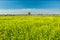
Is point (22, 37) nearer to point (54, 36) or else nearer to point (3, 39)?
point (3, 39)

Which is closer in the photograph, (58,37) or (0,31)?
(58,37)

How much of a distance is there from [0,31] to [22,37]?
4.62 meters

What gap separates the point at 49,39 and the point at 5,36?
2.44 m

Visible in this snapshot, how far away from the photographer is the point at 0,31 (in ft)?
48.0

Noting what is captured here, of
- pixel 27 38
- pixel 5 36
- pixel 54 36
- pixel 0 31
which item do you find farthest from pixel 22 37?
pixel 0 31

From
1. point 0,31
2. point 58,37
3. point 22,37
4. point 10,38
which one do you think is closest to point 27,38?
point 22,37

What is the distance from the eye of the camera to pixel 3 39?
34.4 feet

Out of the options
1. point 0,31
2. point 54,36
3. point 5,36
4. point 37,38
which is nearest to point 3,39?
point 5,36

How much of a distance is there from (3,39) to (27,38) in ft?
4.29

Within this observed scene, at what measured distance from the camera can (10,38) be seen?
10617mm

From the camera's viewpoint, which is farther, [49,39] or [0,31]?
[0,31]

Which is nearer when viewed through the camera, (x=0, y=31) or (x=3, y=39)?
(x=3, y=39)

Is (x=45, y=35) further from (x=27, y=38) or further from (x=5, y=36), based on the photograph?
(x=5, y=36)

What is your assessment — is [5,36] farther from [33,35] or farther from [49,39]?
[49,39]
